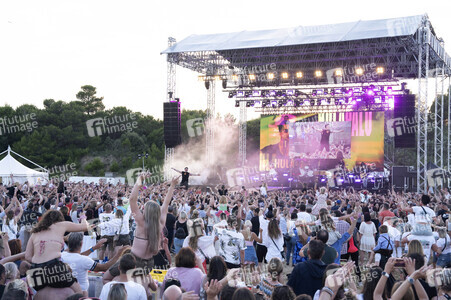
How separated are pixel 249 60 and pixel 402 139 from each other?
28.2ft

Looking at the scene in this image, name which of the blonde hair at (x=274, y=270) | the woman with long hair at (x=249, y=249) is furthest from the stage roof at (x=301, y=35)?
the blonde hair at (x=274, y=270)

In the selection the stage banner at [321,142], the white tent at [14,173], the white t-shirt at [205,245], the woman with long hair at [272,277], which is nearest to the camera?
the woman with long hair at [272,277]

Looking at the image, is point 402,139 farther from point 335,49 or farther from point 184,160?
point 184,160

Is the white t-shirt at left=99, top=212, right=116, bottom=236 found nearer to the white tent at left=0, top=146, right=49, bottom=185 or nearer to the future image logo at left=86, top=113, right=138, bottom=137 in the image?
the white tent at left=0, top=146, right=49, bottom=185

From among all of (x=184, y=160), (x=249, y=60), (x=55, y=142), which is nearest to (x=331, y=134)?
(x=249, y=60)

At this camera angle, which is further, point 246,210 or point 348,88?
point 348,88

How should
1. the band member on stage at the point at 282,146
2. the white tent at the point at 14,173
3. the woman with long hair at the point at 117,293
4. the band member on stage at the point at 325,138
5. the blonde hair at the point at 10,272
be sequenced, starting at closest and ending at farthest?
the woman with long hair at the point at 117,293, the blonde hair at the point at 10,272, the white tent at the point at 14,173, the band member on stage at the point at 325,138, the band member on stage at the point at 282,146

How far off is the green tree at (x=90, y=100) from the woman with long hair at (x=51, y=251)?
46.9 metres

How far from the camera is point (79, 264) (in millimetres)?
3938

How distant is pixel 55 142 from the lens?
1693 inches

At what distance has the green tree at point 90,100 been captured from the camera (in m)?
48.9

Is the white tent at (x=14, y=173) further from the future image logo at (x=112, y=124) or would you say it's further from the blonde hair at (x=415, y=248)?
the blonde hair at (x=415, y=248)

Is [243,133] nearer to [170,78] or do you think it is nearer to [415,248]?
[170,78]

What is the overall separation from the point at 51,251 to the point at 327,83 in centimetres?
2208
